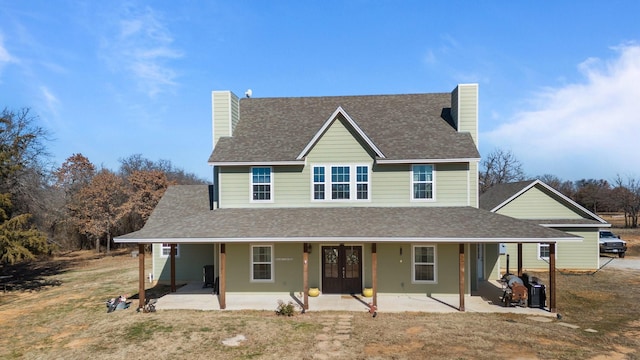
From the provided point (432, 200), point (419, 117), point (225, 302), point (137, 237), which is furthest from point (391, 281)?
point (137, 237)

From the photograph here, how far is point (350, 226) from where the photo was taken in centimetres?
1548

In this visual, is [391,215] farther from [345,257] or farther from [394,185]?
[345,257]

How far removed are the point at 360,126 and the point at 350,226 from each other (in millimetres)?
6249

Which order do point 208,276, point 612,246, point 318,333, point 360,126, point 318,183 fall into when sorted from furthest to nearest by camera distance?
point 612,246 < point 360,126 < point 208,276 < point 318,183 < point 318,333

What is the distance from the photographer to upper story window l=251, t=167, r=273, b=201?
18344 mm

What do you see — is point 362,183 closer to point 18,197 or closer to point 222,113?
point 222,113

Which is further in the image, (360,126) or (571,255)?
(571,255)

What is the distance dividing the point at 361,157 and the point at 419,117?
4630mm

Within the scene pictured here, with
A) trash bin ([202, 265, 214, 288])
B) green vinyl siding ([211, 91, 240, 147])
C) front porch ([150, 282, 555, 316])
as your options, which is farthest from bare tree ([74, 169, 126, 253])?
front porch ([150, 282, 555, 316])

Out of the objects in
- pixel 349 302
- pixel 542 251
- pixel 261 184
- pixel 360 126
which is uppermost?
pixel 360 126

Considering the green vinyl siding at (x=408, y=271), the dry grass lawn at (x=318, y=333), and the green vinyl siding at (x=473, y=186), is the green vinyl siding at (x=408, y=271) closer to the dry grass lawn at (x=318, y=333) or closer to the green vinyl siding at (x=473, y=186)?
the green vinyl siding at (x=473, y=186)

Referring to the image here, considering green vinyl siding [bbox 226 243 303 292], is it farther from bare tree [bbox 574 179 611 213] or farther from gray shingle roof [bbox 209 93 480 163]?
bare tree [bbox 574 179 611 213]

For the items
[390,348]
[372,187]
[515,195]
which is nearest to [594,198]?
[515,195]

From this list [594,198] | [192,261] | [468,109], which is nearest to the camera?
[468,109]
